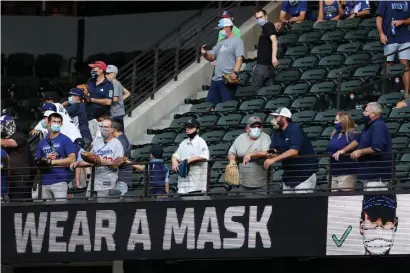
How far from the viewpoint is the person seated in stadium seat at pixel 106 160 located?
69.0 feet

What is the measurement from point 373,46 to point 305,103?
1817 mm

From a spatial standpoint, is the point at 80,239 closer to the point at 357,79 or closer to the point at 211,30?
the point at 357,79

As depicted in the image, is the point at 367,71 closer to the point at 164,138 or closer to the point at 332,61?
the point at 332,61

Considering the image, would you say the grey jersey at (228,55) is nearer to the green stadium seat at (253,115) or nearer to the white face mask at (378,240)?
the green stadium seat at (253,115)

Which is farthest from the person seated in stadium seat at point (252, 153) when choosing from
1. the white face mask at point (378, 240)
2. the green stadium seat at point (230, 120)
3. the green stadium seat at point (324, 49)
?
the green stadium seat at point (324, 49)

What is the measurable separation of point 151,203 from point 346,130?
263 cm

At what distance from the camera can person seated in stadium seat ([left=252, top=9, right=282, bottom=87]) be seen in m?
24.0

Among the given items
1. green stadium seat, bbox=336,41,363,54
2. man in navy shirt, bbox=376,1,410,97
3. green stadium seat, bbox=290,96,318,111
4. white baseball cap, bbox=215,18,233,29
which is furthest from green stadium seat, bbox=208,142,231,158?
green stadium seat, bbox=336,41,363,54

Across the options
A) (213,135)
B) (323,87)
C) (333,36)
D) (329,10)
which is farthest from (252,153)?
(329,10)

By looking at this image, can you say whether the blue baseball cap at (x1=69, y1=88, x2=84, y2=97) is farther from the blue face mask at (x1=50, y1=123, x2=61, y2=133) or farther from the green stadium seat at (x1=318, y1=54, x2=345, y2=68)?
the green stadium seat at (x1=318, y1=54, x2=345, y2=68)

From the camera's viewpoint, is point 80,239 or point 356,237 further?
point 80,239

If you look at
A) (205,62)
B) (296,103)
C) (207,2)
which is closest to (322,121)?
(296,103)

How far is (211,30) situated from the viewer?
27.0 meters

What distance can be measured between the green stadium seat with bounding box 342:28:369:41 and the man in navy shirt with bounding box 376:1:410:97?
4.70 ft
